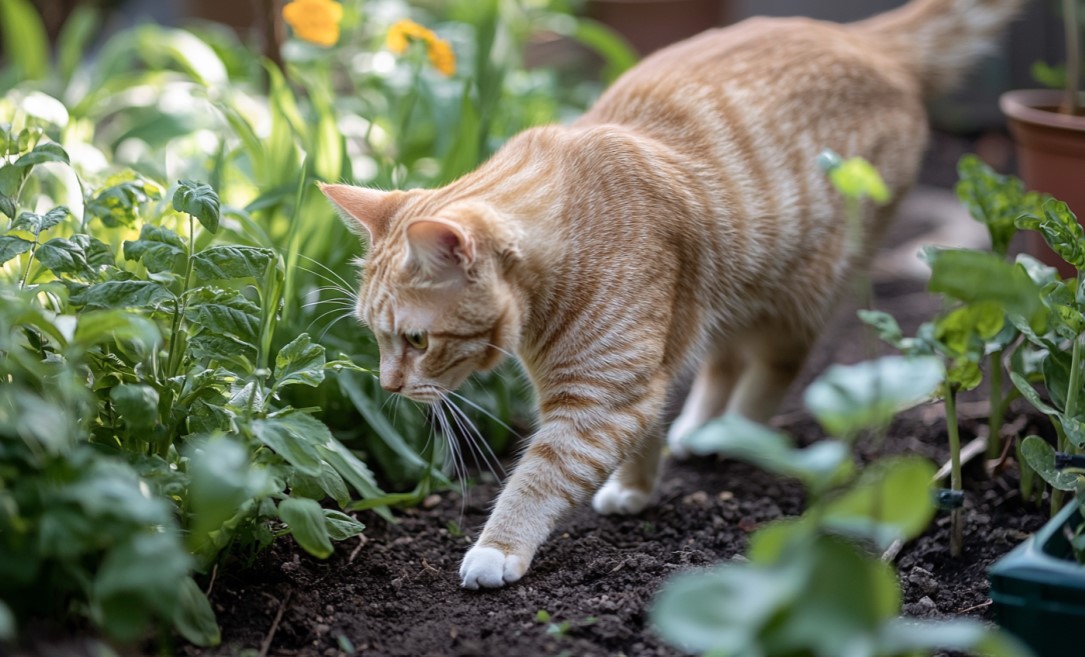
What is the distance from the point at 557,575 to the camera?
6.19 ft

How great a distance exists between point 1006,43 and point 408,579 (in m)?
4.00

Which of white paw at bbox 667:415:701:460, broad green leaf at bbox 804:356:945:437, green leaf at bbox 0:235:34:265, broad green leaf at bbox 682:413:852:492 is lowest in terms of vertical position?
white paw at bbox 667:415:701:460

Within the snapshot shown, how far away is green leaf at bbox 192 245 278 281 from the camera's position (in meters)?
1.70

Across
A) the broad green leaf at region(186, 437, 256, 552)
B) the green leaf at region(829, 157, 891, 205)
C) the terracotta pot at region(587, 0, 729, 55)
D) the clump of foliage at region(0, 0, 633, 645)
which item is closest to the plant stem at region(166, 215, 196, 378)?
the clump of foliage at region(0, 0, 633, 645)

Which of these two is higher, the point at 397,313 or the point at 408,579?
the point at 397,313

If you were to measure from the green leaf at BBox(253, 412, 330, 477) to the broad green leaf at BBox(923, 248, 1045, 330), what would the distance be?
93 centimetres

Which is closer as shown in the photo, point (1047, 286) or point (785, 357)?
point (1047, 286)

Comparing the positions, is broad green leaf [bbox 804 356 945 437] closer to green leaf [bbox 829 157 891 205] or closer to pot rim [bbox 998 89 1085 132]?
green leaf [bbox 829 157 891 205]

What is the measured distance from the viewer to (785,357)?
2566 mm

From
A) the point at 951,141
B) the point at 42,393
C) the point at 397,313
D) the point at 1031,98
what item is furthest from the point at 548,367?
the point at 951,141

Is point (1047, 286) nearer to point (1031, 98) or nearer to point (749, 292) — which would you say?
point (749, 292)

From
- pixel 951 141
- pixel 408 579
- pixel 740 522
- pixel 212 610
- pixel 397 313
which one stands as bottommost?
pixel 951 141

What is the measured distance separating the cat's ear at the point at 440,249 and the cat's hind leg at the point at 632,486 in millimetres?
688

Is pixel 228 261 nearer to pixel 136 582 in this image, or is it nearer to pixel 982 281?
pixel 136 582
